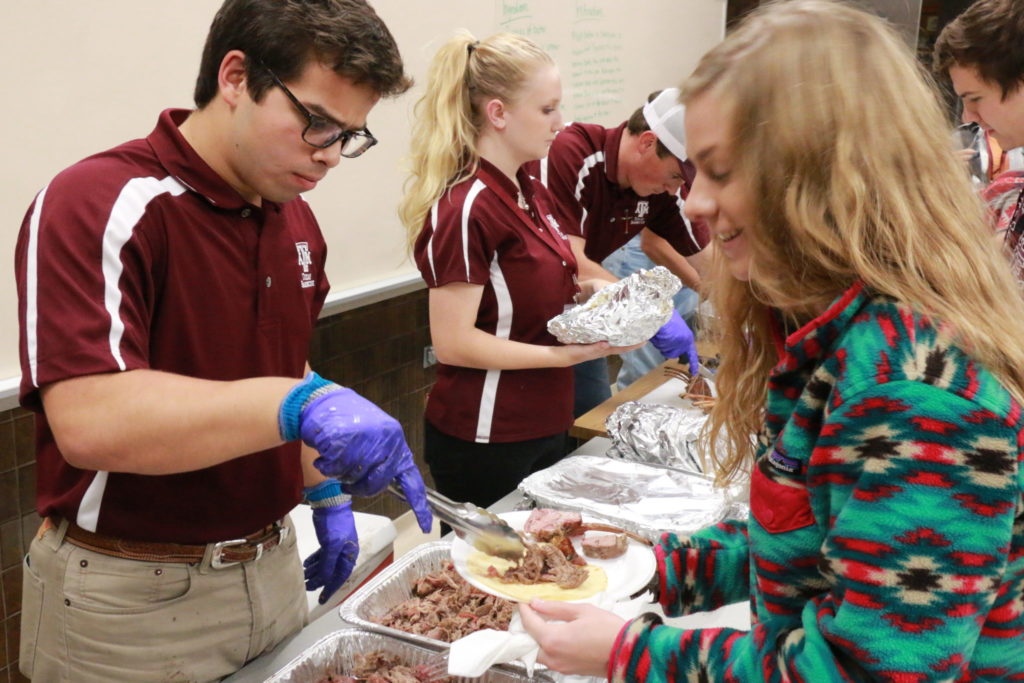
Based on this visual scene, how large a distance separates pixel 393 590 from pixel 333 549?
15cm

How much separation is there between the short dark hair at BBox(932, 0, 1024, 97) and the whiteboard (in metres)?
1.41

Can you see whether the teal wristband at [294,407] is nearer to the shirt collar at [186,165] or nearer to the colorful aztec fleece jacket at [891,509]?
the shirt collar at [186,165]

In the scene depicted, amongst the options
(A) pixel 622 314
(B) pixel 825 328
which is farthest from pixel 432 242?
(B) pixel 825 328

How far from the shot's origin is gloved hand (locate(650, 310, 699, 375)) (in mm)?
2834

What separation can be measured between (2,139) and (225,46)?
2.94 feet

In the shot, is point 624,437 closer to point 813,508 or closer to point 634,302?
point 634,302

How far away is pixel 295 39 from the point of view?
1312 millimetres

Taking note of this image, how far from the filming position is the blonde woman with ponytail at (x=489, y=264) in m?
2.12

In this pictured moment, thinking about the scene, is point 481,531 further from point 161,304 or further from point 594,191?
point 594,191

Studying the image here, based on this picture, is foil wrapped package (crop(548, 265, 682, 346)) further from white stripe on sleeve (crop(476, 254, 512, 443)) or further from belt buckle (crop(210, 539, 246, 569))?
belt buckle (crop(210, 539, 246, 569))

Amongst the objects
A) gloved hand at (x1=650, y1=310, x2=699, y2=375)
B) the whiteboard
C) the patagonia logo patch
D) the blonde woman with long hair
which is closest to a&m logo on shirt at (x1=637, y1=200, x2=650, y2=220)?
gloved hand at (x1=650, y1=310, x2=699, y2=375)

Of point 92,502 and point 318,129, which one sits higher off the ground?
point 318,129

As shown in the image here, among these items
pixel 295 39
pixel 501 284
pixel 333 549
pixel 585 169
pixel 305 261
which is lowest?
pixel 333 549

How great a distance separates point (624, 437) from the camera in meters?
2.32
